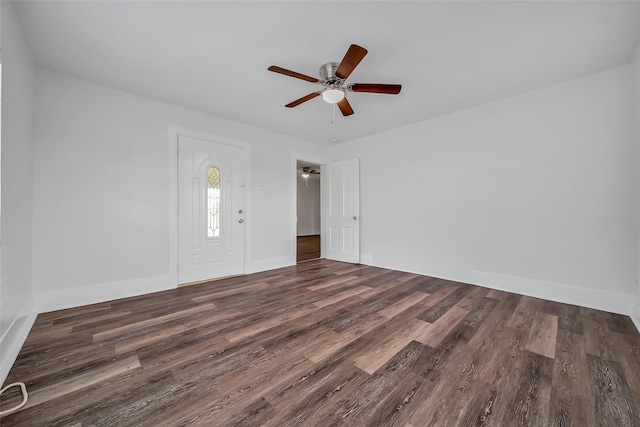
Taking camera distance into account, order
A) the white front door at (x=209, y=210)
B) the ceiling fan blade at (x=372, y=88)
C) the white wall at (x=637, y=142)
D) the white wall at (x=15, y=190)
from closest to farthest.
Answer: the white wall at (x=15, y=190) → the white wall at (x=637, y=142) → the ceiling fan blade at (x=372, y=88) → the white front door at (x=209, y=210)

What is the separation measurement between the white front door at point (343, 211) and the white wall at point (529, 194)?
2.56 ft

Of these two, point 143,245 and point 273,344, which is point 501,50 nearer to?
point 273,344

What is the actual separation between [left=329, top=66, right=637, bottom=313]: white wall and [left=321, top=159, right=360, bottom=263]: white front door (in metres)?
0.78

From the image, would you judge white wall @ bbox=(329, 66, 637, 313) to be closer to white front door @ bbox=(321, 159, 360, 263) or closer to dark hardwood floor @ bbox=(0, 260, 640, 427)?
dark hardwood floor @ bbox=(0, 260, 640, 427)

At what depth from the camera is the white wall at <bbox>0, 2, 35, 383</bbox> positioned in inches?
67.4

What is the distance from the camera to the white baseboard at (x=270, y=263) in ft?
14.0

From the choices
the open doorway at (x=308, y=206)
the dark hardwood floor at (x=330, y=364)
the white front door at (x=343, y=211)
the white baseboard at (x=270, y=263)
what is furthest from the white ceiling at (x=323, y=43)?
the open doorway at (x=308, y=206)

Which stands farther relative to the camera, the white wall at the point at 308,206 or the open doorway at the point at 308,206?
the white wall at the point at 308,206

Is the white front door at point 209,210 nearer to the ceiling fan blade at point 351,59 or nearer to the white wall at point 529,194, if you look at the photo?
the ceiling fan blade at point 351,59

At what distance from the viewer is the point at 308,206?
10.5m

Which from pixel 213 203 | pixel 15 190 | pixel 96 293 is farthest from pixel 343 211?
pixel 15 190

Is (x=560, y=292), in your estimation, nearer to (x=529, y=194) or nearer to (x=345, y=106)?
(x=529, y=194)

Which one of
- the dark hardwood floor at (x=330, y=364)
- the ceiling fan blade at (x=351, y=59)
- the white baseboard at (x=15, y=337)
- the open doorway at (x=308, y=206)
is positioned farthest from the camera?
the open doorway at (x=308, y=206)

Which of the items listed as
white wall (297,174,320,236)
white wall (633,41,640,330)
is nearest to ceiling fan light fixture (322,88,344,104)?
white wall (633,41,640,330)
